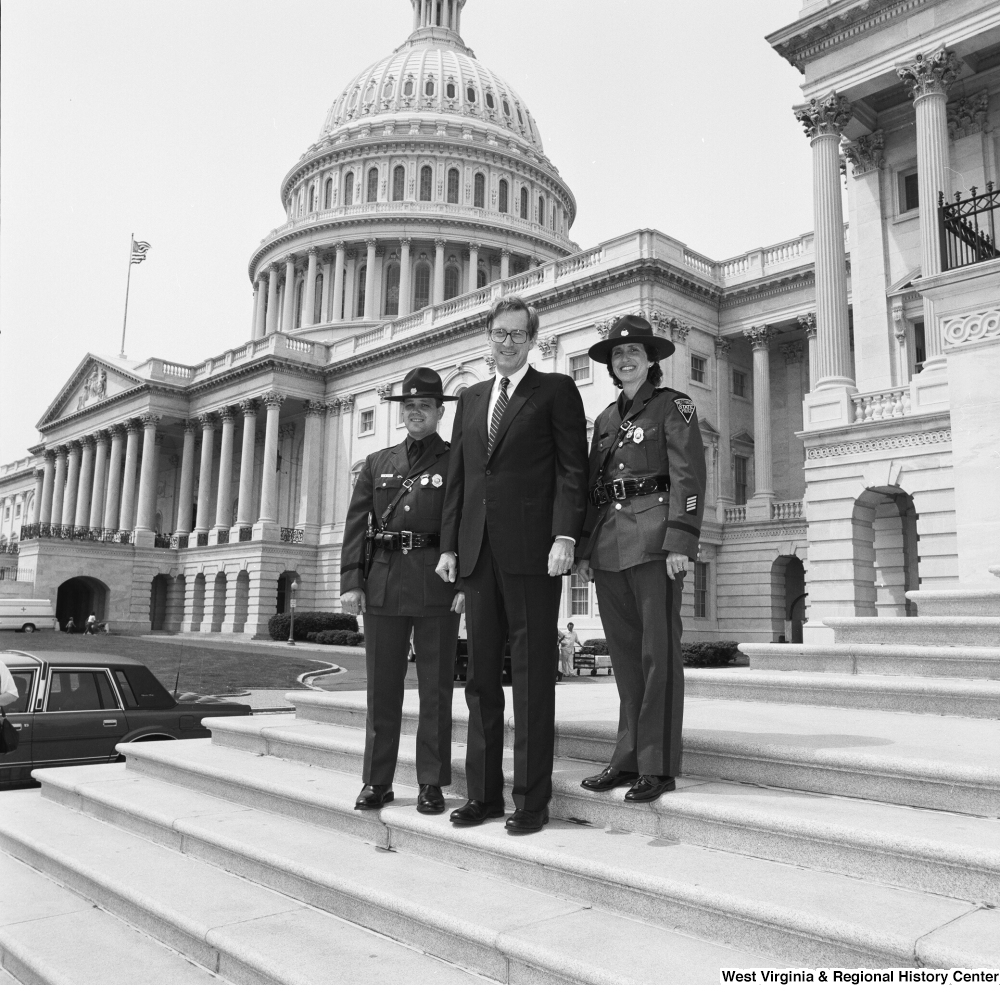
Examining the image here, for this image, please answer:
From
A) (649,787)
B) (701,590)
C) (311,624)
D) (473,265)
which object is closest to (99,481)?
(311,624)

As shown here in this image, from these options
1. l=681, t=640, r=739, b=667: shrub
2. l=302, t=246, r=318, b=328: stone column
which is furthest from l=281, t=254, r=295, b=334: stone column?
l=681, t=640, r=739, b=667: shrub

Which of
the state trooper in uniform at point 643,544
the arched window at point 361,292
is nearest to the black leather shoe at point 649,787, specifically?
the state trooper in uniform at point 643,544

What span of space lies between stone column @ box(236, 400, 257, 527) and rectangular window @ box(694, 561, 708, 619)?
30.7 meters

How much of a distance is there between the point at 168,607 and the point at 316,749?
61.4 metres

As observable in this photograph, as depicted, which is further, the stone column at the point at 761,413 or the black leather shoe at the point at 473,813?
the stone column at the point at 761,413

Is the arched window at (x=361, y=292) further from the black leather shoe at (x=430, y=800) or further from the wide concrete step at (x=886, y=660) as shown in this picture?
the black leather shoe at (x=430, y=800)

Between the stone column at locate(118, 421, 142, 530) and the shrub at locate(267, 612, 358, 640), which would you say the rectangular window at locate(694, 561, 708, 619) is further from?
the stone column at locate(118, 421, 142, 530)

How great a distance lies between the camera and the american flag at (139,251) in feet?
209

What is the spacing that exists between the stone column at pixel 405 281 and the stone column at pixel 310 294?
7.72 metres

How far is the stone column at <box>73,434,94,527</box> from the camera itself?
7375cm

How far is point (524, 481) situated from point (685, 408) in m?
1.01

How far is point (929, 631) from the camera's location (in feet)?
30.0

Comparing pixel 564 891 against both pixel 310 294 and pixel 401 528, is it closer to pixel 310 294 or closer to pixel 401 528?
pixel 401 528

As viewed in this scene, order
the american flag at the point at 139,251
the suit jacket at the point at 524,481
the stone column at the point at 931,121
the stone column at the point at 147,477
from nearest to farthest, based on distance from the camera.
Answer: the suit jacket at the point at 524,481
the stone column at the point at 931,121
the american flag at the point at 139,251
the stone column at the point at 147,477
